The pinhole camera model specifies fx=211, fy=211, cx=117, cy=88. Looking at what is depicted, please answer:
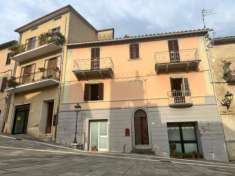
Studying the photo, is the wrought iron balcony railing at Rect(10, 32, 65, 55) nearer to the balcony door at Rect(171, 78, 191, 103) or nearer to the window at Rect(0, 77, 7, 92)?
the window at Rect(0, 77, 7, 92)

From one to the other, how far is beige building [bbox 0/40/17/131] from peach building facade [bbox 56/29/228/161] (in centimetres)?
740

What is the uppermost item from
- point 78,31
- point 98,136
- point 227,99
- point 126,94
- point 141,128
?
point 78,31

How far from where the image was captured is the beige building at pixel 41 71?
1822 centimetres

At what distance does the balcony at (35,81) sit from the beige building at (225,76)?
12.8m

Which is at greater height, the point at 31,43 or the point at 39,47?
the point at 31,43

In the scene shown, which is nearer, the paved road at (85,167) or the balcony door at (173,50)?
the paved road at (85,167)

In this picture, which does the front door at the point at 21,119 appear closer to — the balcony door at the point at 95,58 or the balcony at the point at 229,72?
the balcony door at the point at 95,58

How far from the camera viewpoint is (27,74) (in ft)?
67.1

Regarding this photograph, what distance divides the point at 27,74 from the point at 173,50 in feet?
45.3

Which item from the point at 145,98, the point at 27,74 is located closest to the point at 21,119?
the point at 27,74

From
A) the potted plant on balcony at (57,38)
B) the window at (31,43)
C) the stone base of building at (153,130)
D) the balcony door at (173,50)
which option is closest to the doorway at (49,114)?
the stone base of building at (153,130)

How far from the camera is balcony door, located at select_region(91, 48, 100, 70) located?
59.4 feet

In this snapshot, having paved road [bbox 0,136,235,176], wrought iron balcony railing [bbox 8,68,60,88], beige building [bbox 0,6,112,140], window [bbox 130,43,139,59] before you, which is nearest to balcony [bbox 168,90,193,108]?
window [bbox 130,43,139,59]

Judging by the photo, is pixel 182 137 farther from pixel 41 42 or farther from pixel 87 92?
pixel 41 42
